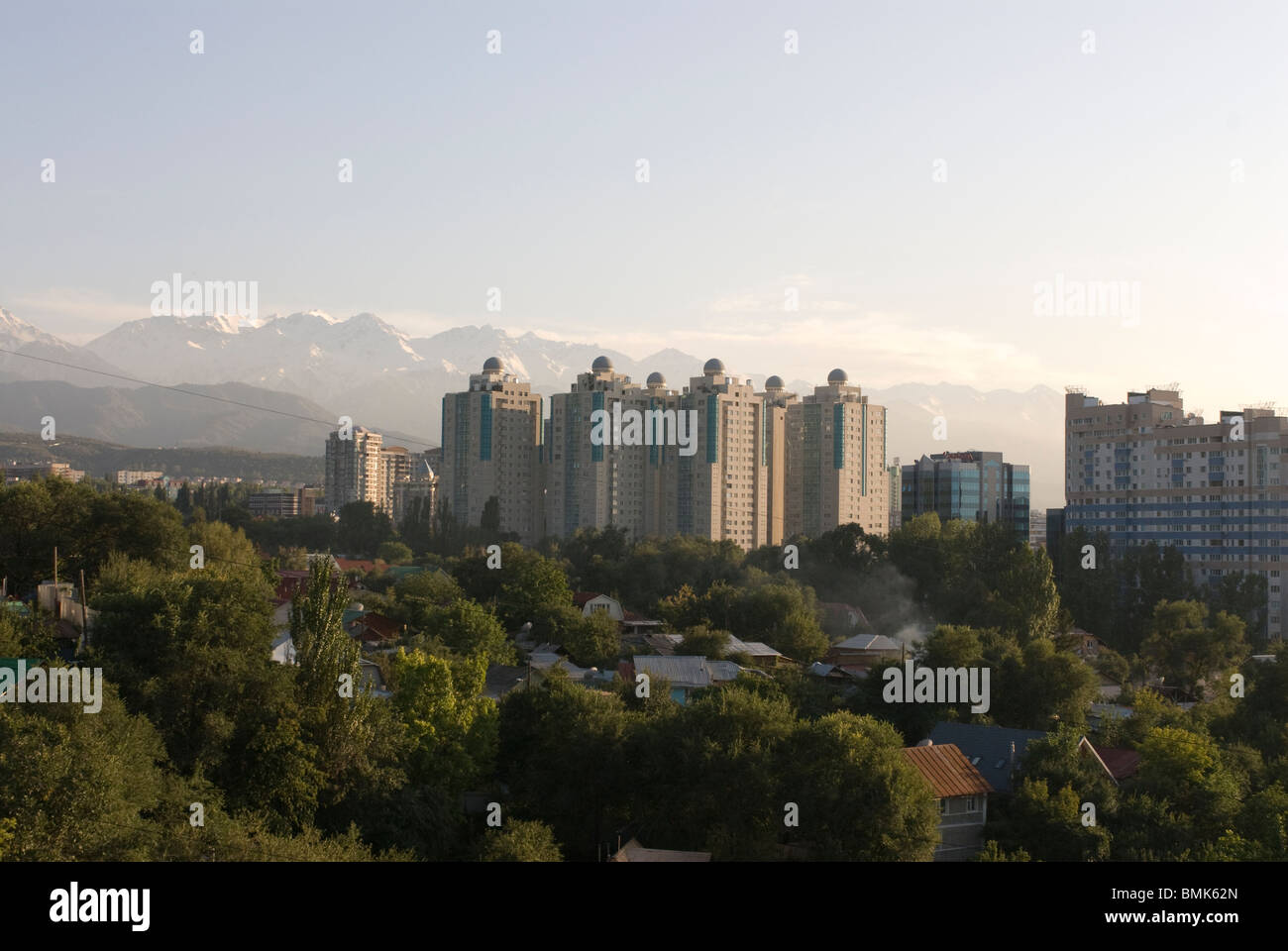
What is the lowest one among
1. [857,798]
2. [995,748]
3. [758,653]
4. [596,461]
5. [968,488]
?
[758,653]

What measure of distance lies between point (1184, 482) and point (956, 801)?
82.1 feet

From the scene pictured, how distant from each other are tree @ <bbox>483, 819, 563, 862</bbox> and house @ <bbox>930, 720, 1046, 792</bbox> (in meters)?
5.59

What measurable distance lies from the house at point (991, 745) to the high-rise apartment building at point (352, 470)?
234 ft

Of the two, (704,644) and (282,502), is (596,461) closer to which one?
(704,644)

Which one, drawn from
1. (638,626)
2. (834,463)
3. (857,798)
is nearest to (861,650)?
(638,626)

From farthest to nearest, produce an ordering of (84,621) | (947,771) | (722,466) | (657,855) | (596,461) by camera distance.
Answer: (596,461) < (722,466) < (84,621) < (947,771) < (657,855)

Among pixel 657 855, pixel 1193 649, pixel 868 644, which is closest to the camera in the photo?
pixel 657 855

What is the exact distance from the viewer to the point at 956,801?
12602 millimetres

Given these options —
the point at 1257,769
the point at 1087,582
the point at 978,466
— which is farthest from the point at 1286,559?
the point at 1257,769

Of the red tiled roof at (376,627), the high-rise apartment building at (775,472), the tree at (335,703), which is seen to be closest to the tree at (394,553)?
the high-rise apartment building at (775,472)

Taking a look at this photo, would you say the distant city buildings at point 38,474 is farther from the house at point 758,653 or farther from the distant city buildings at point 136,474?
the house at point 758,653

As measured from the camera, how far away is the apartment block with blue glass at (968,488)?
4712 centimetres
